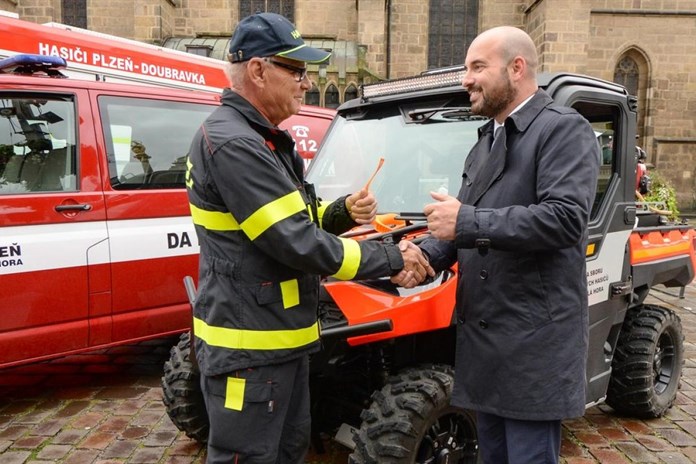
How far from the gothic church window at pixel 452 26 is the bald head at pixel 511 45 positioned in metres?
18.9

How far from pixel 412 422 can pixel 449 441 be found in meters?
0.34

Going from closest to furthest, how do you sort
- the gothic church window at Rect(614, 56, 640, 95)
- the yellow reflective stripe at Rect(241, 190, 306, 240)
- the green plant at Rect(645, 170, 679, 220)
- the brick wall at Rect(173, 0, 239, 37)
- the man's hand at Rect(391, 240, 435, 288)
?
the yellow reflective stripe at Rect(241, 190, 306, 240)
the man's hand at Rect(391, 240, 435, 288)
the green plant at Rect(645, 170, 679, 220)
the brick wall at Rect(173, 0, 239, 37)
the gothic church window at Rect(614, 56, 640, 95)

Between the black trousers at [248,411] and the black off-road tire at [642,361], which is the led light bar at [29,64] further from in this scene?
the black off-road tire at [642,361]

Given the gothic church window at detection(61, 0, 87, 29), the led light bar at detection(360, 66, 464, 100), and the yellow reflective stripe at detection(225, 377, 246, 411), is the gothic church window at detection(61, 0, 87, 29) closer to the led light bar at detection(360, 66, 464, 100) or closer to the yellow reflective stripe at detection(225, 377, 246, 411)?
the led light bar at detection(360, 66, 464, 100)

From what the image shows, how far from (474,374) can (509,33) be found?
1222 mm

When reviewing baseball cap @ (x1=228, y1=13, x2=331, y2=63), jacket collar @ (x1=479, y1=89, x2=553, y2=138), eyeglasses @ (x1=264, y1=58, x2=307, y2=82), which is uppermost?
baseball cap @ (x1=228, y1=13, x2=331, y2=63)

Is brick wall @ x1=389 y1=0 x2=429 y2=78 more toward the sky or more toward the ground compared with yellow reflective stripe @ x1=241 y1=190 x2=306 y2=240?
more toward the sky

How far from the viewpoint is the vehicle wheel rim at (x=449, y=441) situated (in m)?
2.58

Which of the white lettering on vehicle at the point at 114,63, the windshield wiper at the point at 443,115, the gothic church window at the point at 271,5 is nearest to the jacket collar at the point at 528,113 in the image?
the windshield wiper at the point at 443,115

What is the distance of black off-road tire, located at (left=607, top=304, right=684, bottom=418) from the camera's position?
143 inches

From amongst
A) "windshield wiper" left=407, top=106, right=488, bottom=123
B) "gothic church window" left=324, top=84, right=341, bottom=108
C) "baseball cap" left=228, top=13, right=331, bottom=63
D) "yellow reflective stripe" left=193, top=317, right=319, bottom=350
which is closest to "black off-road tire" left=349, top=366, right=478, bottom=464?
"yellow reflective stripe" left=193, top=317, right=319, bottom=350

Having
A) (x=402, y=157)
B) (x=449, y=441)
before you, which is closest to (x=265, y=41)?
(x=402, y=157)

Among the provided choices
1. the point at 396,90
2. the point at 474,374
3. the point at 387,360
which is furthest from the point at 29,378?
the point at 474,374

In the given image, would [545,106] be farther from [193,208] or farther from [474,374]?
[193,208]
